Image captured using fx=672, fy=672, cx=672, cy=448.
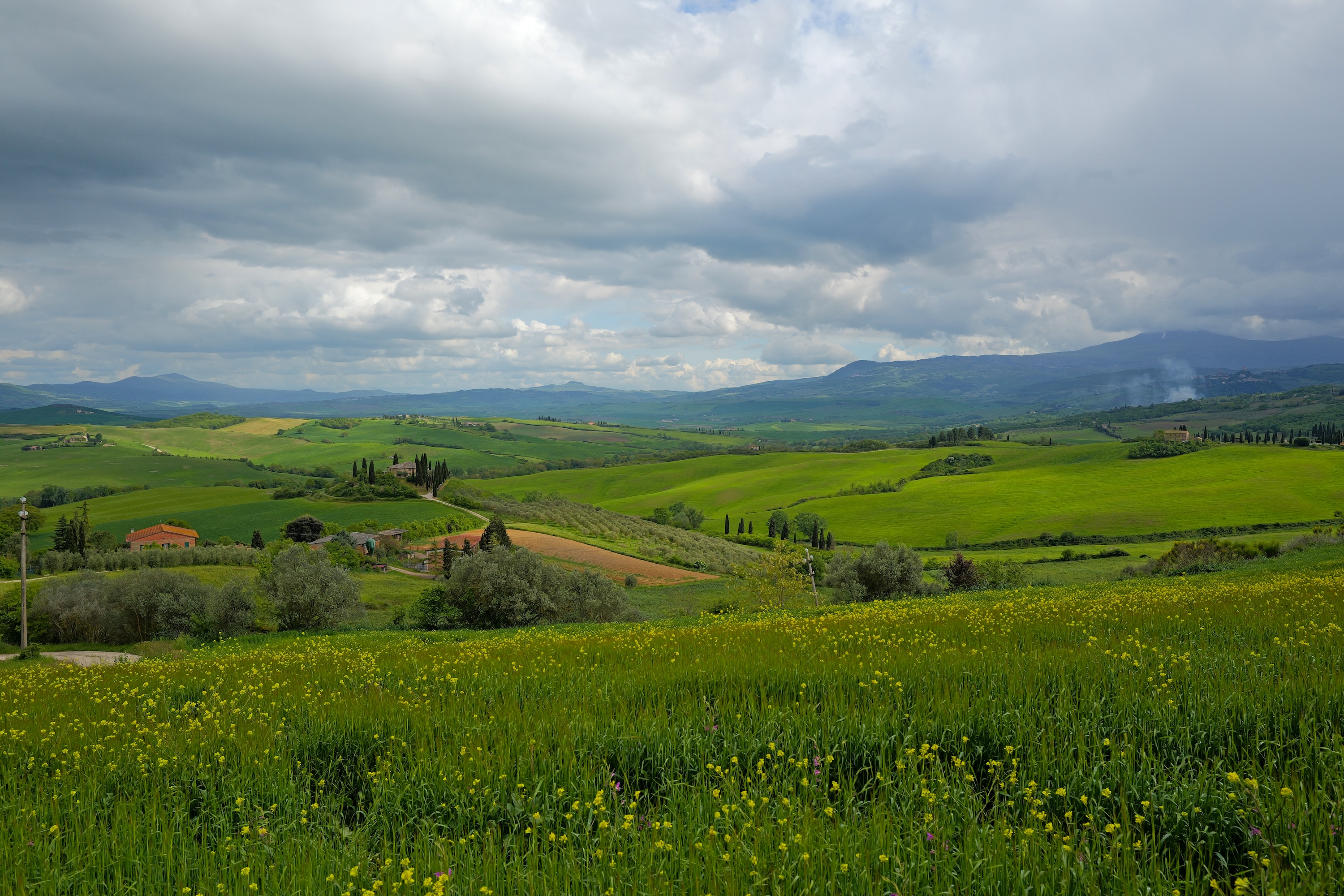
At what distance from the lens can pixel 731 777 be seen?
495cm

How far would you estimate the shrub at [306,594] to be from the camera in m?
39.1

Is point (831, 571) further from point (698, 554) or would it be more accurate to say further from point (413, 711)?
point (698, 554)

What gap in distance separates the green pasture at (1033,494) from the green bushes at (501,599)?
Answer: 73.9 meters

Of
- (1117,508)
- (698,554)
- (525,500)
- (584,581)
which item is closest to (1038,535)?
(1117,508)

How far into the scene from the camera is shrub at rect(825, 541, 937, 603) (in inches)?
1738

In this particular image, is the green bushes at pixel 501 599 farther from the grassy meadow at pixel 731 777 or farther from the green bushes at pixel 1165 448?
the green bushes at pixel 1165 448

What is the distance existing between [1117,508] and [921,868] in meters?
122

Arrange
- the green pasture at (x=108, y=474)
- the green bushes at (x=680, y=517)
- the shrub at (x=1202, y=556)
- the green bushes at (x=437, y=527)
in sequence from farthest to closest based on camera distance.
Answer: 1. the green pasture at (x=108, y=474)
2. the green bushes at (x=680, y=517)
3. the green bushes at (x=437, y=527)
4. the shrub at (x=1202, y=556)

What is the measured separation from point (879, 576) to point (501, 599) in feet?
80.7

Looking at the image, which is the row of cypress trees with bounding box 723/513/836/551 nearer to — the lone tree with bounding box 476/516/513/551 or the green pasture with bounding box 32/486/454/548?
the lone tree with bounding box 476/516/513/551

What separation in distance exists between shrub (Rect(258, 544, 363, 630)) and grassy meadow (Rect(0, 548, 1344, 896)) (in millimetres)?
32931

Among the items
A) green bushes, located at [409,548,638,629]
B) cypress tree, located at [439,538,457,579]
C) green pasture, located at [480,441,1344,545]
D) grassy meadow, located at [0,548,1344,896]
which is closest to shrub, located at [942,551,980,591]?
green bushes, located at [409,548,638,629]

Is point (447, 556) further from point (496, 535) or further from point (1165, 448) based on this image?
point (1165, 448)

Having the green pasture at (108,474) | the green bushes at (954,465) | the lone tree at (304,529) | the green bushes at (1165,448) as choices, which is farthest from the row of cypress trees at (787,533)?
the green pasture at (108,474)
